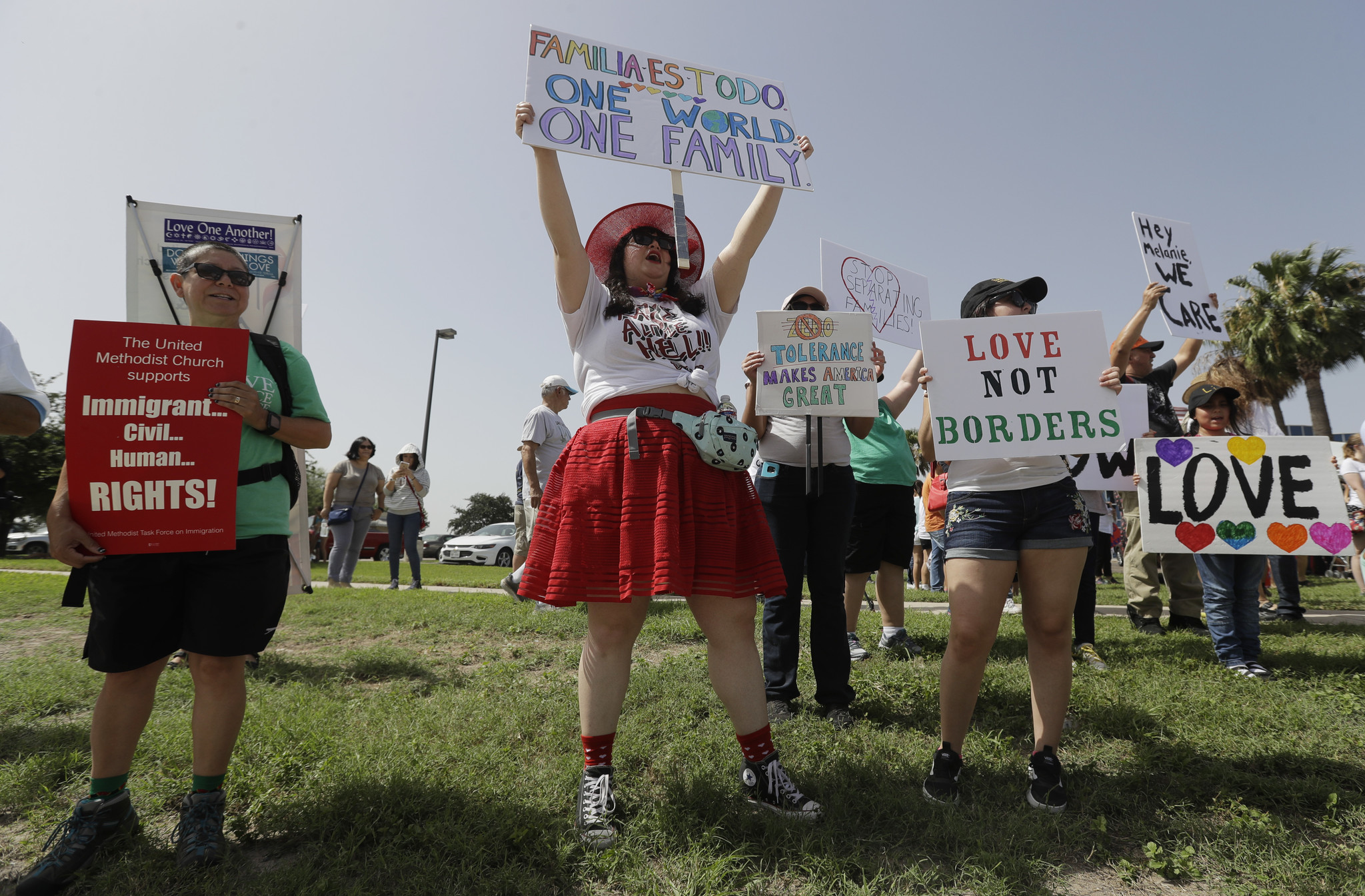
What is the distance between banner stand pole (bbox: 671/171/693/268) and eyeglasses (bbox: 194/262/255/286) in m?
1.60

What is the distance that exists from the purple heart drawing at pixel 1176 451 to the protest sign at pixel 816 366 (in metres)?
1.89

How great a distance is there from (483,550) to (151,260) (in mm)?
18461

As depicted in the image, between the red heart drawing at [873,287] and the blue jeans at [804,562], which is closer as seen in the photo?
the blue jeans at [804,562]

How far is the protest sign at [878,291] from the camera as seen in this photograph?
477cm

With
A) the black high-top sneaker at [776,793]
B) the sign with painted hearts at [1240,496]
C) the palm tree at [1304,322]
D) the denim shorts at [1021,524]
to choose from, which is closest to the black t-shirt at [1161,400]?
the sign with painted hearts at [1240,496]

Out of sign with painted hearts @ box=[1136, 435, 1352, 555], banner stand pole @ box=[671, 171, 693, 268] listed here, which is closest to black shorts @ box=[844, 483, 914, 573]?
sign with painted hearts @ box=[1136, 435, 1352, 555]

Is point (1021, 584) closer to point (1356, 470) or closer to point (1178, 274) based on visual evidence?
point (1178, 274)

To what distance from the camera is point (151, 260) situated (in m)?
3.90

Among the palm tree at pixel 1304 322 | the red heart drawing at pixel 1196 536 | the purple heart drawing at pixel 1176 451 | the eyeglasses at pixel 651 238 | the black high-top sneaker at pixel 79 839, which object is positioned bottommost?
the black high-top sneaker at pixel 79 839

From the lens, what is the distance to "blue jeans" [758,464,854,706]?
3545 millimetres

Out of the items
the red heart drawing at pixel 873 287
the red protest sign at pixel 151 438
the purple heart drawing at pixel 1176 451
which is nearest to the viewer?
the red protest sign at pixel 151 438

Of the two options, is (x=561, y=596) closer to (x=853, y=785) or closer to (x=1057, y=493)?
(x=853, y=785)

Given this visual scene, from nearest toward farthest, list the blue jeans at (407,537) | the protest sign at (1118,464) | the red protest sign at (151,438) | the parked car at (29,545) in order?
the red protest sign at (151,438) → the protest sign at (1118,464) → the blue jeans at (407,537) → the parked car at (29,545)

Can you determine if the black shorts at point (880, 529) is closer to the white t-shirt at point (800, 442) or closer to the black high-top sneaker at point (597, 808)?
the white t-shirt at point (800, 442)
